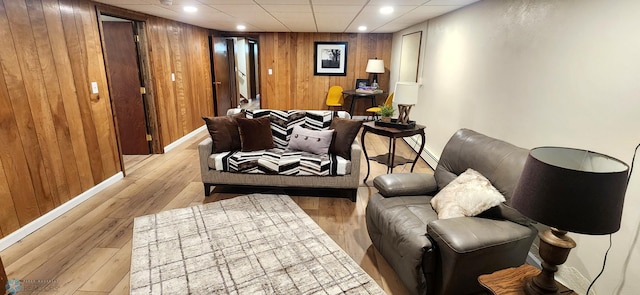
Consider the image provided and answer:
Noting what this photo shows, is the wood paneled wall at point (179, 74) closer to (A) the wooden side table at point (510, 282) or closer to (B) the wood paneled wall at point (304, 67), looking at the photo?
(B) the wood paneled wall at point (304, 67)

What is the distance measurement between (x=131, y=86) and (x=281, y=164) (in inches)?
108

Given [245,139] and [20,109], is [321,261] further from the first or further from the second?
[20,109]

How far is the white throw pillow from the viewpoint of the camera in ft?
5.81

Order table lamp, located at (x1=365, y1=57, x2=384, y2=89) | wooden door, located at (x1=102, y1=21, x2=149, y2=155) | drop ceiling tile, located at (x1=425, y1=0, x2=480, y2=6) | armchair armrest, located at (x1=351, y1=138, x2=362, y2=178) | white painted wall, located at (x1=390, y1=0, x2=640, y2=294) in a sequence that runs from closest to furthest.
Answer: white painted wall, located at (x1=390, y1=0, x2=640, y2=294) → armchair armrest, located at (x1=351, y1=138, x2=362, y2=178) → drop ceiling tile, located at (x1=425, y1=0, x2=480, y2=6) → wooden door, located at (x1=102, y1=21, x2=149, y2=155) → table lamp, located at (x1=365, y1=57, x2=384, y2=89)

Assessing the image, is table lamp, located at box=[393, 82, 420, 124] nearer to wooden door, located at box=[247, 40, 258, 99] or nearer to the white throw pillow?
the white throw pillow

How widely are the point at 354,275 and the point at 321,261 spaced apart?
0.83ft

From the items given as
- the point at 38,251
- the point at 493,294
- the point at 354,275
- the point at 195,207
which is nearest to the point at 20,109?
the point at 38,251

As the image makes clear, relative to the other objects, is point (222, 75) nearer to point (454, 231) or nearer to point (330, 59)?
point (330, 59)

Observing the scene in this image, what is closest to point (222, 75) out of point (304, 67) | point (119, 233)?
point (304, 67)

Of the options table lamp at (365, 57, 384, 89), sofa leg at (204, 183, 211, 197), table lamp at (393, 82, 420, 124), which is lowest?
sofa leg at (204, 183, 211, 197)

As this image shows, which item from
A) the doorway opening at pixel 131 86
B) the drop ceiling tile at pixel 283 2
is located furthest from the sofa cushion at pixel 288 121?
the doorway opening at pixel 131 86

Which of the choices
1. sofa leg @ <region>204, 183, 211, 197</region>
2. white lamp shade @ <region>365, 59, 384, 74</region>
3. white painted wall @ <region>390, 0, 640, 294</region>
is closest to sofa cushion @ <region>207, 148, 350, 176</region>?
sofa leg @ <region>204, 183, 211, 197</region>

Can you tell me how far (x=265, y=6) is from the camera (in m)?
3.45

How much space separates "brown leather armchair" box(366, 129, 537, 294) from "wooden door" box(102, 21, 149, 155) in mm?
3634
